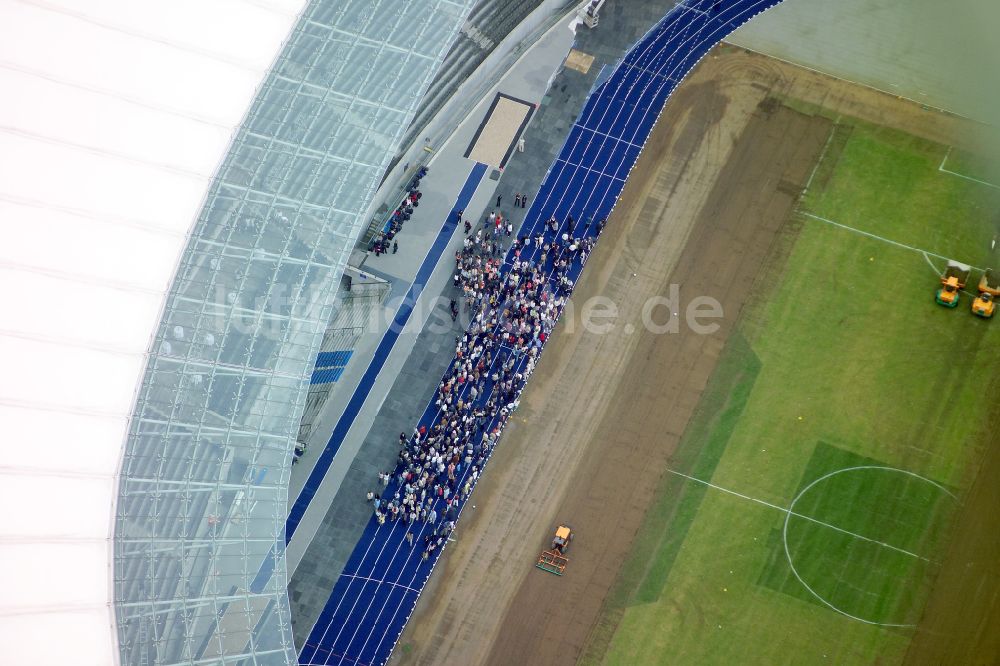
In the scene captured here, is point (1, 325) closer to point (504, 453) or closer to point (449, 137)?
point (504, 453)

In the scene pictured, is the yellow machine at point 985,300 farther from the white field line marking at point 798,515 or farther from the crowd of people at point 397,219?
the crowd of people at point 397,219

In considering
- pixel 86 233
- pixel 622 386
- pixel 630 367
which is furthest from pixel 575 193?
pixel 86 233

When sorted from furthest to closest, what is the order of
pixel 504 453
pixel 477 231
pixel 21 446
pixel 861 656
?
pixel 477 231 → pixel 504 453 → pixel 861 656 → pixel 21 446

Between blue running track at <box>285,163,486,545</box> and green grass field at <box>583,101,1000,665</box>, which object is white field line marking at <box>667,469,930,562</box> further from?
blue running track at <box>285,163,486,545</box>

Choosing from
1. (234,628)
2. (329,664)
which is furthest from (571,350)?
(234,628)

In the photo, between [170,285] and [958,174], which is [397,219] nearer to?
[170,285]

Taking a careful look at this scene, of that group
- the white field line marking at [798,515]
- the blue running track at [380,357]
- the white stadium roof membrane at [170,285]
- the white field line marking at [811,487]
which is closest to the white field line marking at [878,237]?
the white field line marking at [811,487]

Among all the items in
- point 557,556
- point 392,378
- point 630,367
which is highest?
point 630,367
